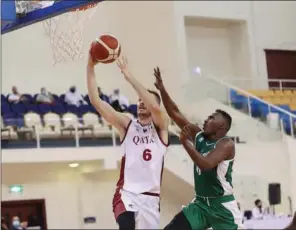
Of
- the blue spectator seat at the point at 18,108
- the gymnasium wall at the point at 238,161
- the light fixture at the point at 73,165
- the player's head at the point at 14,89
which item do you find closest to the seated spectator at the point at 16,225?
the gymnasium wall at the point at 238,161

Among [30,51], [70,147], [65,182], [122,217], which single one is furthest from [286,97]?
[30,51]

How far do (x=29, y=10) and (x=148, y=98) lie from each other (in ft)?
7.00

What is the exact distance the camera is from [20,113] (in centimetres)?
1440

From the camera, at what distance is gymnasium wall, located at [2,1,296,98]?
16.9 meters

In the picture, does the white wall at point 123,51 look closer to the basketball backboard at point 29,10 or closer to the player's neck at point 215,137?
the basketball backboard at point 29,10

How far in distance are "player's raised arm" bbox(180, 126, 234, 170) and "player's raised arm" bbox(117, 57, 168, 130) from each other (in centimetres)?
39

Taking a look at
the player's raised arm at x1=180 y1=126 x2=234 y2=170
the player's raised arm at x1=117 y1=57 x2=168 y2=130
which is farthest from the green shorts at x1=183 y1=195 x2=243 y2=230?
the player's raised arm at x1=117 y1=57 x2=168 y2=130

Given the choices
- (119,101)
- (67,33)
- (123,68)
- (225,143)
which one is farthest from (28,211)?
(225,143)

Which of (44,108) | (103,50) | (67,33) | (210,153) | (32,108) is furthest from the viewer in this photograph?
(44,108)

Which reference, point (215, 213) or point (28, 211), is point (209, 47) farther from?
point (215, 213)

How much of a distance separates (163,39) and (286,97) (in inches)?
433

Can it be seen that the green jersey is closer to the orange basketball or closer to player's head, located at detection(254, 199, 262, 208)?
the orange basketball

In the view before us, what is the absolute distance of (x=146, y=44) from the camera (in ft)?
58.9

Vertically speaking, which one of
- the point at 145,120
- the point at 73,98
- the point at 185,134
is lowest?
the point at 185,134
